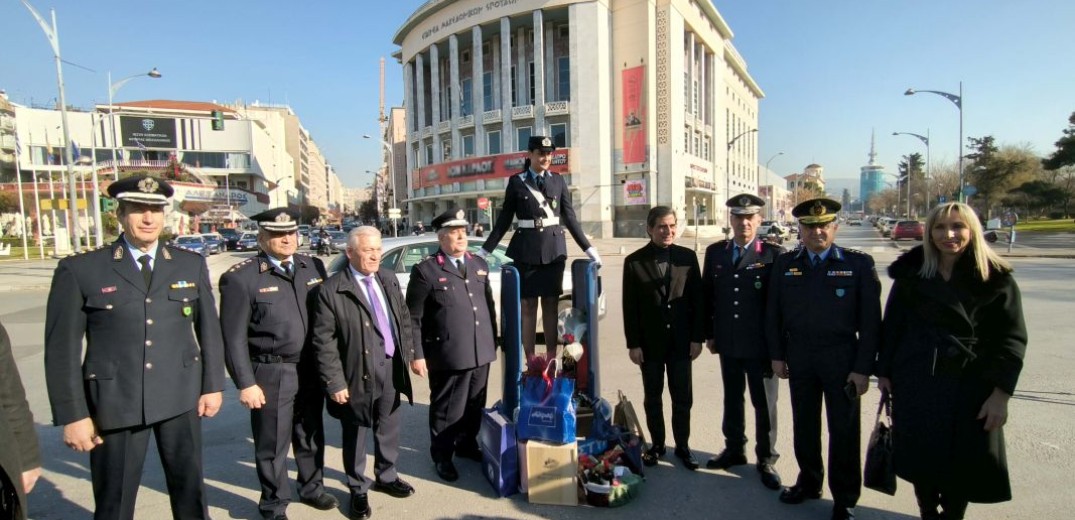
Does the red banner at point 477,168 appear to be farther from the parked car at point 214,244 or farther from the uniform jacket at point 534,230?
the uniform jacket at point 534,230

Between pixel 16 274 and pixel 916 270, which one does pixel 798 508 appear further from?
pixel 16 274

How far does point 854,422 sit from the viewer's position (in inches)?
129

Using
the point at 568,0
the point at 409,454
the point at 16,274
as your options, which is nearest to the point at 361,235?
the point at 409,454

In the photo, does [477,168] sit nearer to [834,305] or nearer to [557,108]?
[557,108]

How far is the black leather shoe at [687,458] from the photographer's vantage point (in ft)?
13.1

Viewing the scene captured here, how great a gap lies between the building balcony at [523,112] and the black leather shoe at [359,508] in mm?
42409

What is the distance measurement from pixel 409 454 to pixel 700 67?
178ft

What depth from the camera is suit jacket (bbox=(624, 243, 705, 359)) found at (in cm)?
399

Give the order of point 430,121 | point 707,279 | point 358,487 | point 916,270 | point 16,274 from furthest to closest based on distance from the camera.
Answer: point 430,121
point 16,274
point 707,279
point 358,487
point 916,270

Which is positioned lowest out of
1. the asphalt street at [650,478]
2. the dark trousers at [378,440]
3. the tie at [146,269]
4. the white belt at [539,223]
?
the asphalt street at [650,478]

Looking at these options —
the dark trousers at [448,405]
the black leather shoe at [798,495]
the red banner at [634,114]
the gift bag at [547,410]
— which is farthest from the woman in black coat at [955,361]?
the red banner at [634,114]

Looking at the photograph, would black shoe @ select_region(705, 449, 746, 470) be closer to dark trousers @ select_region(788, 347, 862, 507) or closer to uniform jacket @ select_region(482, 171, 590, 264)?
dark trousers @ select_region(788, 347, 862, 507)

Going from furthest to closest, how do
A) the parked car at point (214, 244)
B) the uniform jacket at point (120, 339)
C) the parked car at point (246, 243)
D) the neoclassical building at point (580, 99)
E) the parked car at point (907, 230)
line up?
1. the neoclassical building at point (580, 99)
2. the parked car at point (246, 243)
3. the parked car at point (214, 244)
4. the parked car at point (907, 230)
5. the uniform jacket at point (120, 339)

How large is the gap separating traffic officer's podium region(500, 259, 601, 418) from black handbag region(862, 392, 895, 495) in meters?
1.76
